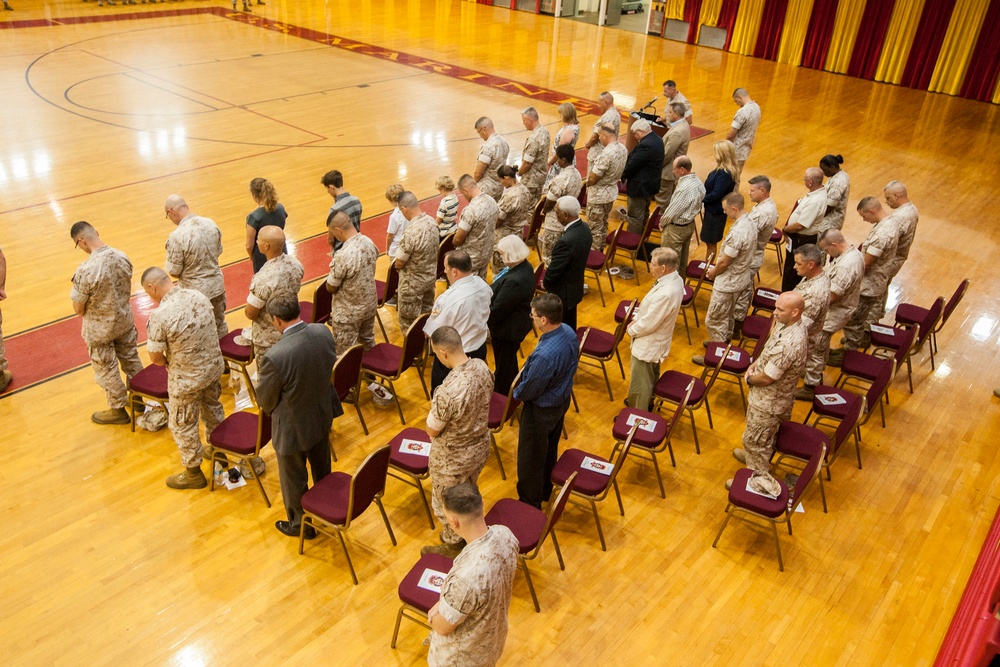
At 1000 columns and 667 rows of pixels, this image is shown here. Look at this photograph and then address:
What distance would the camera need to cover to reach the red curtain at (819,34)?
2025 cm

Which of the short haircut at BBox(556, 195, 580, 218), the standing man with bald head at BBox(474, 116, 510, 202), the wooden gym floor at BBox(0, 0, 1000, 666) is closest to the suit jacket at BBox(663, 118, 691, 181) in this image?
the wooden gym floor at BBox(0, 0, 1000, 666)

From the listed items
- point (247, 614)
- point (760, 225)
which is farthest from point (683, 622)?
point (760, 225)

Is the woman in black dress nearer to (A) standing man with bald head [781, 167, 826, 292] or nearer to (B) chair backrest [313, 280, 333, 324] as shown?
(B) chair backrest [313, 280, 333, 324]

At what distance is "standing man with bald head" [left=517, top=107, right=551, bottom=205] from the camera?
9688 millimetres

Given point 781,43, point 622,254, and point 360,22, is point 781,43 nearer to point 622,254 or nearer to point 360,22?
point 360,22

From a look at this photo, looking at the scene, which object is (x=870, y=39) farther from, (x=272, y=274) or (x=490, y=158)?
(x=272, y=274)

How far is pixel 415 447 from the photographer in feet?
17.8

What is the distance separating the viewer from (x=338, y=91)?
15.8 metres

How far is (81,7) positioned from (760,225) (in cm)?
2219

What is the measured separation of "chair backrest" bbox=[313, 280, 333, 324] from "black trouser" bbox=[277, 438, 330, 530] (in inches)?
72.0

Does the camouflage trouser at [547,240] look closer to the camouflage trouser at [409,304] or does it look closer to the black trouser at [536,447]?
the camouflage trouser at [409,304]

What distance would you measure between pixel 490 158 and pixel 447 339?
16.9 ft

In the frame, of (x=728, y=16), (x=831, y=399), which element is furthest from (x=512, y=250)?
(x=728, y=16)

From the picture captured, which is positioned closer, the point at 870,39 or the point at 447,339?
the point at 447,339
